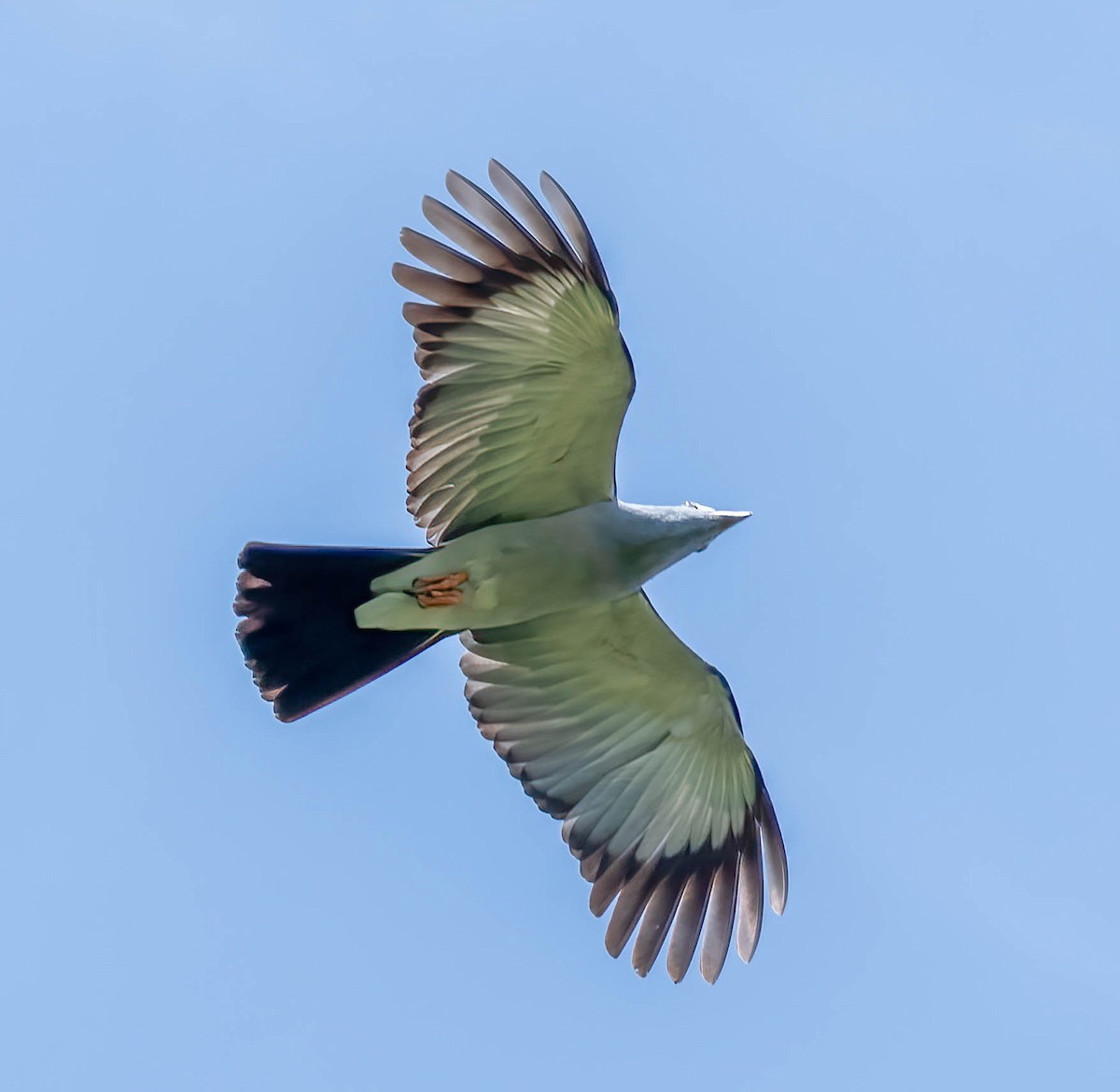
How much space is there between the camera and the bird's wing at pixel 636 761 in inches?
432

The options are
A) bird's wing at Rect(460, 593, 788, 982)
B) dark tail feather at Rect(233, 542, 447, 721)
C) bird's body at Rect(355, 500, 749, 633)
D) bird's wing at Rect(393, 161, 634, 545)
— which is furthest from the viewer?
bird's wing at Rect(460, 593, 788, 982)

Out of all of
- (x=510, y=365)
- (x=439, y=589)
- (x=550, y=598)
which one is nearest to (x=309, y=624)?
(x=439, y=589)

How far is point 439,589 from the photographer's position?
34.7 feet

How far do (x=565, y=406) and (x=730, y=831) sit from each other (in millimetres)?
2725

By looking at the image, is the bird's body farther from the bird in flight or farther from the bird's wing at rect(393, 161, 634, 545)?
the bird's wing at rect(393, 161, 634, 545)

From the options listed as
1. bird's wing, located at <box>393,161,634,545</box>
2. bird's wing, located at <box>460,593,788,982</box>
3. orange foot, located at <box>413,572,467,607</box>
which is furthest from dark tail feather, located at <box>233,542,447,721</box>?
bird's wing, located at <box>460,593,788,982</box>

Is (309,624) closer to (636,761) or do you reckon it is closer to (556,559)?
(556,559)

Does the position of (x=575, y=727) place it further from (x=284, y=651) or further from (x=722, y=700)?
(x=284, y=651)

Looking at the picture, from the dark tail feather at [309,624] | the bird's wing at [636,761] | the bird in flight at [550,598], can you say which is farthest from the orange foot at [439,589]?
the bird's wing at [636,761]

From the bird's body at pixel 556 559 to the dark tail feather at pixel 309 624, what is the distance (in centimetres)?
10

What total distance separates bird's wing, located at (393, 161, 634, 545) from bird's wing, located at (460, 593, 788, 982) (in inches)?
32.6

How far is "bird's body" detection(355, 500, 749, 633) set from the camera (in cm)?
1050

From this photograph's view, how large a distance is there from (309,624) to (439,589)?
72 cm

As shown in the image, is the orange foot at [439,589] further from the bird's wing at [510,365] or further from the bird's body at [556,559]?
the bird's wing at [510,365]
